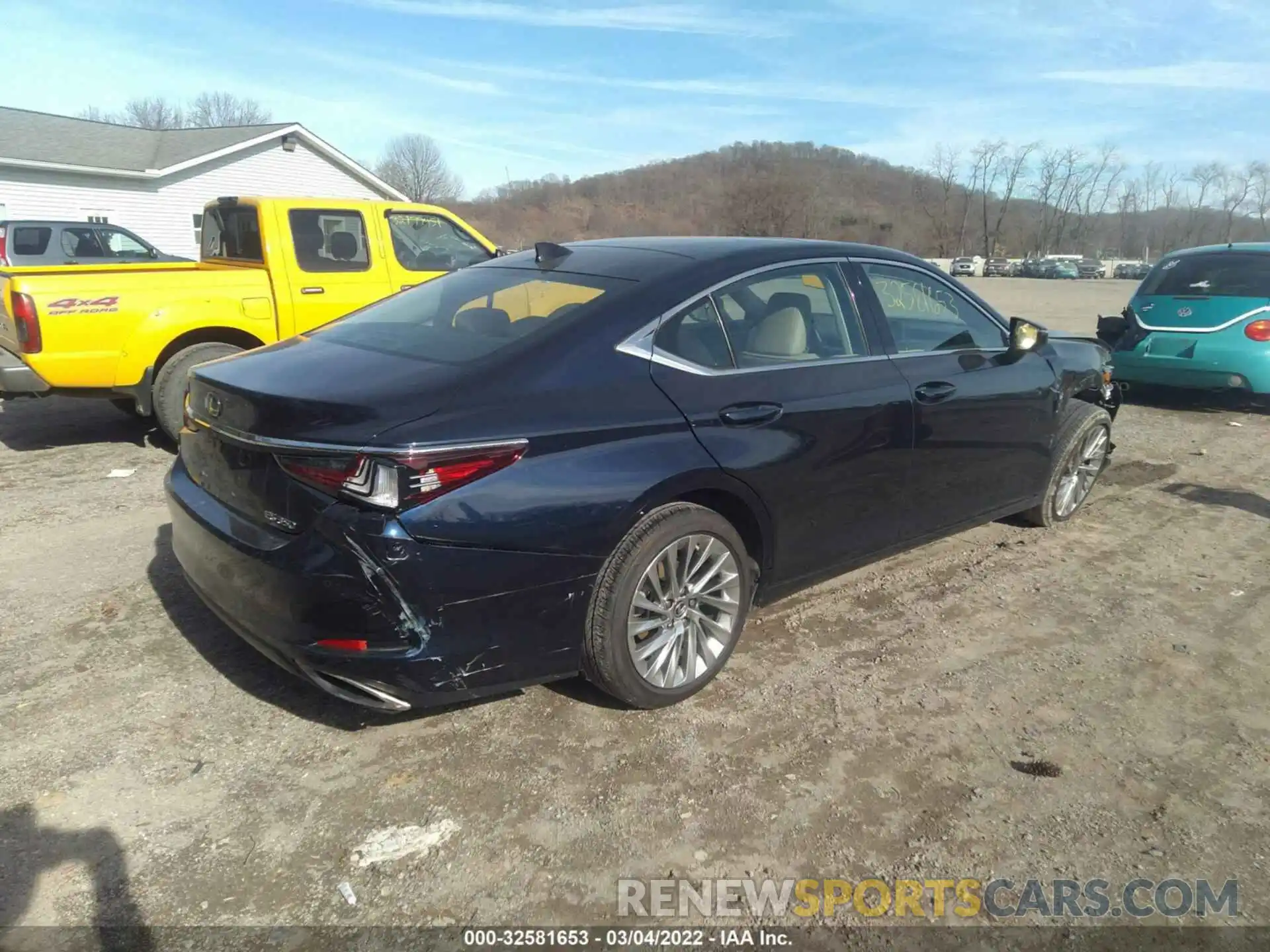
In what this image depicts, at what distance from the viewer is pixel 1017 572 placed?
4.65 m

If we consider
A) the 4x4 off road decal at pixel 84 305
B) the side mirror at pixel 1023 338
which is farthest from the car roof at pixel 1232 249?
the 4x4 off road decal at pixel 84 305

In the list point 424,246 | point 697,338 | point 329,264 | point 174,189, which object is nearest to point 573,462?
point 697,338

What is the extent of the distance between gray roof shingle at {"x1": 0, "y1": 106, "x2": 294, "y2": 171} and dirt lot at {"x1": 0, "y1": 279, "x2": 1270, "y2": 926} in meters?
24.0

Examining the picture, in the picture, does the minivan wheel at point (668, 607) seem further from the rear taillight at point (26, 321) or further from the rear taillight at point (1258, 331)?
the rear taillight at point (1258, 331)

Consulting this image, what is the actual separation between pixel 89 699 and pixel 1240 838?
3867 mm

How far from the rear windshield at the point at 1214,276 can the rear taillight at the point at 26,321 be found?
31.9 ft

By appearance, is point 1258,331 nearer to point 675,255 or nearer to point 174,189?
point 675,255

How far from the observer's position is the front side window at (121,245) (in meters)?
14.5

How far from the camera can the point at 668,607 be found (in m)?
3.11

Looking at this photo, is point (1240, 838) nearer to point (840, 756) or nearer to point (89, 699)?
point (840, 756)

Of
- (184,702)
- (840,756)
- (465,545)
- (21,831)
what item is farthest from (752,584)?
(21,831)

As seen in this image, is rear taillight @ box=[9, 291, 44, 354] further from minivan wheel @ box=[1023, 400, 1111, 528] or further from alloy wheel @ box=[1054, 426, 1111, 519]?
alloy wheel @ box=[1054, 426, 1111, 519]

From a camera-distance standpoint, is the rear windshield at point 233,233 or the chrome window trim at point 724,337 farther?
the rear windshield at point 233,233

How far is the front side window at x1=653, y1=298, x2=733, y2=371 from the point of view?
3148 millimetres
